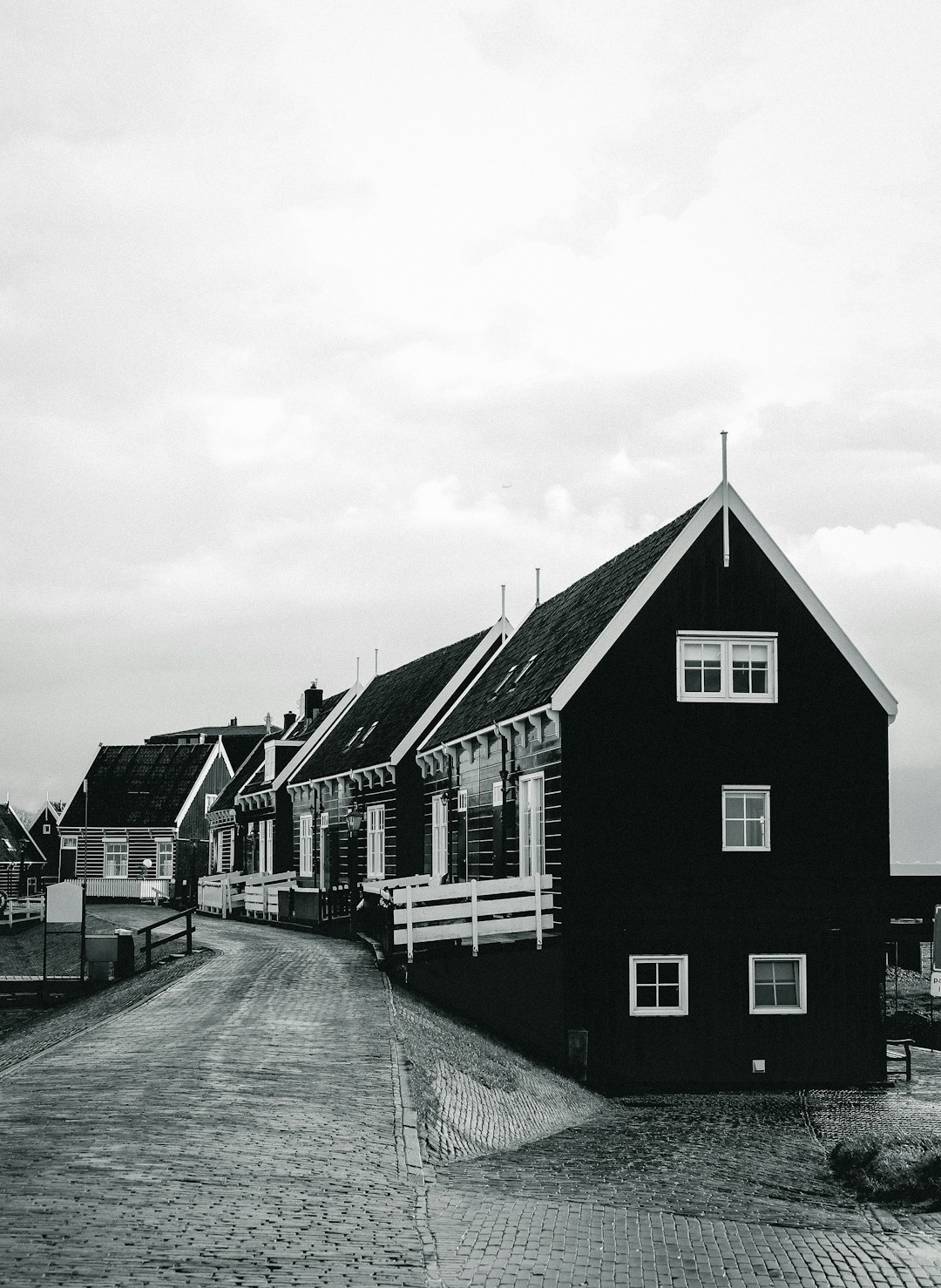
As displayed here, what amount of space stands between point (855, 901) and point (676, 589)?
6.64 m

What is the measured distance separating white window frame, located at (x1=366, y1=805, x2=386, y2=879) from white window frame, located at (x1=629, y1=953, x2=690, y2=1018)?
1562 centimetres

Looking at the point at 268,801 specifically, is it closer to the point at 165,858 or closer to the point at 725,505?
the point at 165,858

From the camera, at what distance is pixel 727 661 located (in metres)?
27.0

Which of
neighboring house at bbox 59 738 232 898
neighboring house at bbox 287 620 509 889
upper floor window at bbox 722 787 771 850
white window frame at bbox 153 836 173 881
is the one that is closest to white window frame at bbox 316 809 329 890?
neighboring house at bbox 287 620 509 889

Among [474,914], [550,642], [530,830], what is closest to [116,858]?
[550,642]

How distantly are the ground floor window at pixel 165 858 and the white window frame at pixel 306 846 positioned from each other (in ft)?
86.2

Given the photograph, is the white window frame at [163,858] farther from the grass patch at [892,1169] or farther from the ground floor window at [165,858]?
the grass patch at [892,1169]

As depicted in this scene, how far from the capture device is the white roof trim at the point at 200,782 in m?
76.3

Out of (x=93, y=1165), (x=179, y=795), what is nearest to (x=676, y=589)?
(x=93, y=1165)

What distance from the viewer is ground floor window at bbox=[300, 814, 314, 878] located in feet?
161

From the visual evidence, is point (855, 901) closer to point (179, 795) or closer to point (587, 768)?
point (587, 768)

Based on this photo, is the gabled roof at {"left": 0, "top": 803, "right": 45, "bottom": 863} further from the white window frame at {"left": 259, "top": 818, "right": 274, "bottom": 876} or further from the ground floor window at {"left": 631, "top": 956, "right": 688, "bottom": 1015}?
the ground floor window at {"left": 631, "top": 956, "right": 688, "bottom": 1015}

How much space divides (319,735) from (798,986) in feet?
99.4

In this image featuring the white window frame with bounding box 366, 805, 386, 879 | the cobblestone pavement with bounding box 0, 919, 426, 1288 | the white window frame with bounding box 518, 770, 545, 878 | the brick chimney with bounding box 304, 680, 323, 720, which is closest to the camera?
the cobblestone pavement with bounding box 0, 919, 426, 1288
